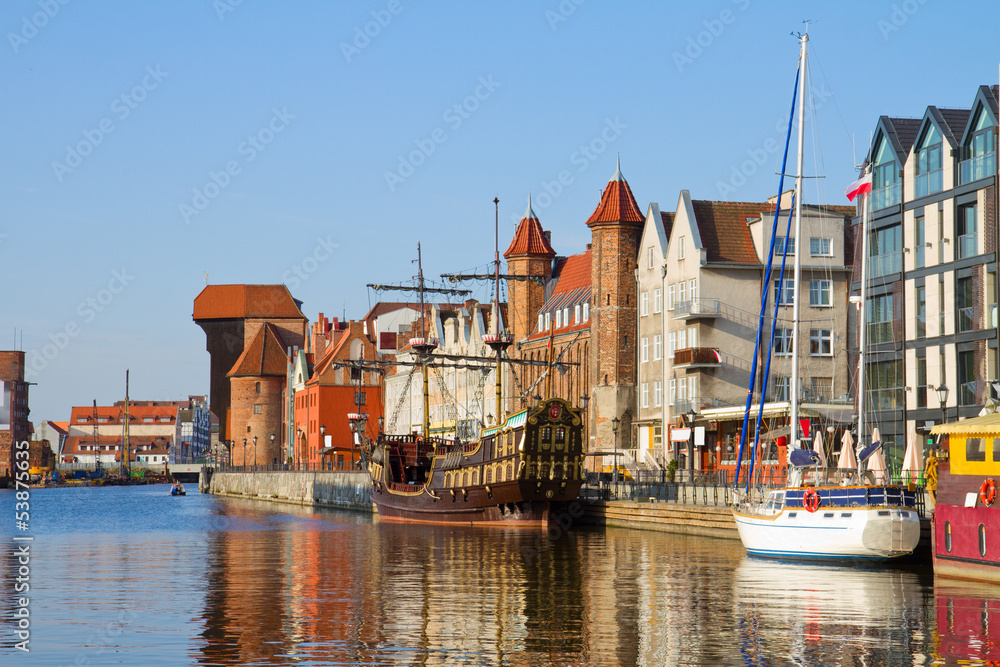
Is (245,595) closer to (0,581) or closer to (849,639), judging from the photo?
(0,581)

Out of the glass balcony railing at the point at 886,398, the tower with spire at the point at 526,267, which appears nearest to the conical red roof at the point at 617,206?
the tower with spire at the point at 526,267

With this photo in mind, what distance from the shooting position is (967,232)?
169 ft

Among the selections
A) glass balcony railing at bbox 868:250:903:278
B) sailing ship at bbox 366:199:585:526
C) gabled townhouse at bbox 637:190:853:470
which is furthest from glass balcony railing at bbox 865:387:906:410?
sailing ship at bbox 366:199:585:526

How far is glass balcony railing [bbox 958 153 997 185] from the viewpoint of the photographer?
49.4 meters

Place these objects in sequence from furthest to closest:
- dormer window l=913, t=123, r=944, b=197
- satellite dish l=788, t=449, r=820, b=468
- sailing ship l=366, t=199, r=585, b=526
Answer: sailing ship l=366, t=199, r=585, b=526
dormer window l=913, t=123, r=944, b=197
satellite dish l=788, t=449, r=820, b=468

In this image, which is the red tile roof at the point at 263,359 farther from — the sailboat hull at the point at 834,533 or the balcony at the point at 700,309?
the sailboat hull at the point at 834,533

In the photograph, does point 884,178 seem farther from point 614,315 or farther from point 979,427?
point 979,427

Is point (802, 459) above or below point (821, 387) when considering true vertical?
below

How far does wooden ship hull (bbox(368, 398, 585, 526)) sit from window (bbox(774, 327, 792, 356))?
566 inches

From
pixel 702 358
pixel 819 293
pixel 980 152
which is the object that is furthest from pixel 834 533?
pixel 819 293

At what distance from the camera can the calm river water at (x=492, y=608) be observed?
22.2 meters

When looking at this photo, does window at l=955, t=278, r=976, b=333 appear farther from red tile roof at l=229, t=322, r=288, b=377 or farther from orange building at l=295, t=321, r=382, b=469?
red tile roof at l=229, t=322, r=288, b=377

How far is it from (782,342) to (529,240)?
33381 mm

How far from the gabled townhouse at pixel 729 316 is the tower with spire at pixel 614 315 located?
3.33 m
